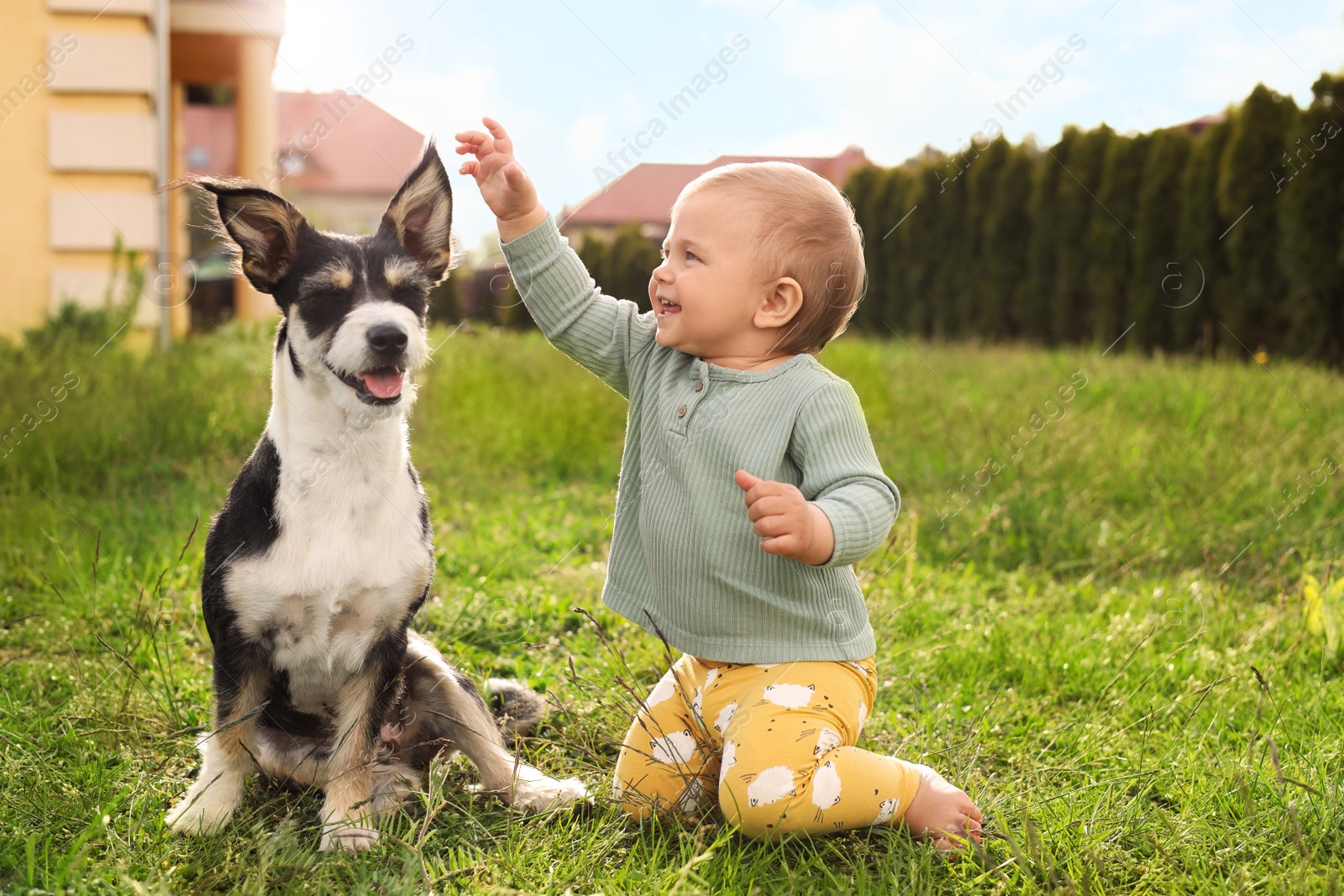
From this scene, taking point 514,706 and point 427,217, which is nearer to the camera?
point 427,217

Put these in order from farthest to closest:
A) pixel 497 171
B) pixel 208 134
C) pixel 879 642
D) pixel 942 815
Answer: pixel 208 134, pixel 879 642, pixel 497 171, pixel 942 815

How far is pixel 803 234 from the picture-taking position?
7.46ft

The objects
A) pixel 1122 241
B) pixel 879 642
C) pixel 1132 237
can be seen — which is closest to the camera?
pixel 879 642

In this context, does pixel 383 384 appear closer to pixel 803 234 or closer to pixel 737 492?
pixel 737 492

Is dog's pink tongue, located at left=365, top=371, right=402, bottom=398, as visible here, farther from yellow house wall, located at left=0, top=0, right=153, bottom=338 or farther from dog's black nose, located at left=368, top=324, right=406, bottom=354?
yellow house wall, located at left=0, top=0, right=153, bottom=338

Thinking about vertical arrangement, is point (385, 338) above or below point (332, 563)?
above

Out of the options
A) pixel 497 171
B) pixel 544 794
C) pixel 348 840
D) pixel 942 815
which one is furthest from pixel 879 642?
pixel 497 171

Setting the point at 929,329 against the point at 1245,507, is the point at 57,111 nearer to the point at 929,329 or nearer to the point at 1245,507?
the point at 1245,507

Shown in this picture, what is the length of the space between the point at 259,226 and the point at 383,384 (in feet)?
1.52

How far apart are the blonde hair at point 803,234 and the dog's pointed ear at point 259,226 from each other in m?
0.86

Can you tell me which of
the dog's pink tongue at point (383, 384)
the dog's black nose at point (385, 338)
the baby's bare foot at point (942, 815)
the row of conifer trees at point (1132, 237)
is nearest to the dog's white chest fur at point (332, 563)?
the dog's pink tongue at point (383, 384)

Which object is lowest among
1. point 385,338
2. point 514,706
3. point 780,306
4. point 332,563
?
point 514,706

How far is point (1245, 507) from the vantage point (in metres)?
4.73

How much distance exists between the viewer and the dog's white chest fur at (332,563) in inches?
84.7
